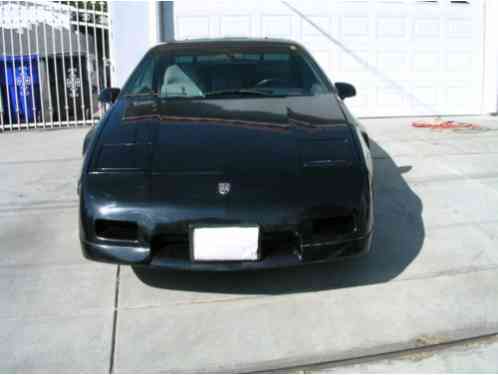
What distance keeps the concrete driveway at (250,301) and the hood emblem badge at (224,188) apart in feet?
2.18

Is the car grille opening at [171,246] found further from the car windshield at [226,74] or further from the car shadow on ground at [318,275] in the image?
the car windshield at [226,74]

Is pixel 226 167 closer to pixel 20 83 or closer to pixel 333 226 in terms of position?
pixel 333 226

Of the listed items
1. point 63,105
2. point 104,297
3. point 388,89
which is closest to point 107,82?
point 63,105

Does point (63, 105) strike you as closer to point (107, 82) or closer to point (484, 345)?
point (107, 82)

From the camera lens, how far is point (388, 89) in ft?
30.6

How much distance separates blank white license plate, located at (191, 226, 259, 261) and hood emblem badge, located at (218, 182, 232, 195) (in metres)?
0.20

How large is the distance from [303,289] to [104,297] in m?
1.15

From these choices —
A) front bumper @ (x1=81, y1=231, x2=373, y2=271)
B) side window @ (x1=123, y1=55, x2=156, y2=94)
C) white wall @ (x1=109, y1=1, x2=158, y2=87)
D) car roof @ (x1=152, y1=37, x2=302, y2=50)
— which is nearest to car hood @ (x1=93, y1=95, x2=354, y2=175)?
side window @ (x1=123, y1=55, x2=156, y2=94)

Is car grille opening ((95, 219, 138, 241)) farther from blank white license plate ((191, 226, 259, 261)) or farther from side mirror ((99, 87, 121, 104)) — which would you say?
side mirror ((99, 87, 121, 104))

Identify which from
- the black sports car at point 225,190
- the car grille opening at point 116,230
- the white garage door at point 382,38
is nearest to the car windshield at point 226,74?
the black sports car at point 225,190

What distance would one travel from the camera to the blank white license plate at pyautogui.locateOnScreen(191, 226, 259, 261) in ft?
10.3

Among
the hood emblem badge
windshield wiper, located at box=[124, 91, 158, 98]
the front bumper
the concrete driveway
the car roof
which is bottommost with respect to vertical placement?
the concrete driveway

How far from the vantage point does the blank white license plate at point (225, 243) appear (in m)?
3.14

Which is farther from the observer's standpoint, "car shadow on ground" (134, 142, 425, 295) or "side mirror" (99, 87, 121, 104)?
"side mirror" (99, 87, 121, 104)
